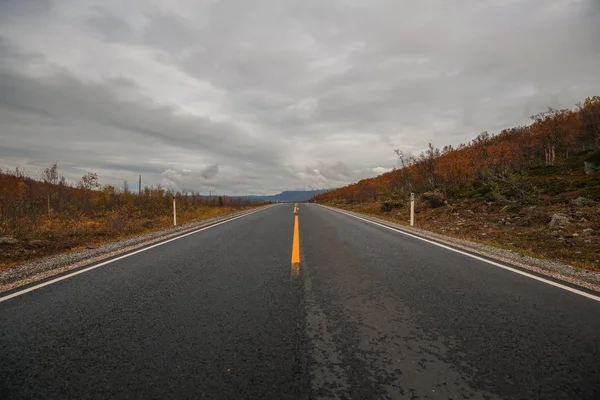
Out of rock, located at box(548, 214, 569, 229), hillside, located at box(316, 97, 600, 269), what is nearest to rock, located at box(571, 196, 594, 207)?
hillside, located at box(316, 97, 600, 269)

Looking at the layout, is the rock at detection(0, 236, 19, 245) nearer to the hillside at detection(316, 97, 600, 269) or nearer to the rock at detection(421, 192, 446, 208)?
the hillside at detection(316, 97, 600, 269)

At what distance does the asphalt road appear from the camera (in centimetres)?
201

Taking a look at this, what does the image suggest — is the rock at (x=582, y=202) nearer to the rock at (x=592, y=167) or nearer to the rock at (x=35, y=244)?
the rock at (x=592, y=167)

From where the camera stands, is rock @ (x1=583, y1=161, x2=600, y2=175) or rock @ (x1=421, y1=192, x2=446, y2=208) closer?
rock @ (x1=583, y1=161, x2=600, y2=175)

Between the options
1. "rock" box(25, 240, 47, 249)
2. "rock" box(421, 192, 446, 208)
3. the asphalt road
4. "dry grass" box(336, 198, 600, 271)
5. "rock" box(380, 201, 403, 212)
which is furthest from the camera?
"rock" box(380, 201, 403, 212)

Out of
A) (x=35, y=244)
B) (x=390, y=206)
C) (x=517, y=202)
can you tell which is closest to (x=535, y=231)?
(x=517, y=202)

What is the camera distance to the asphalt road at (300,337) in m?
2.01

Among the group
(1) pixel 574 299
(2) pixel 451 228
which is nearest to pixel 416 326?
(1) pixel 574 299

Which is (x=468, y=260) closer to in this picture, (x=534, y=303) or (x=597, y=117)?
(x=534, y=303)

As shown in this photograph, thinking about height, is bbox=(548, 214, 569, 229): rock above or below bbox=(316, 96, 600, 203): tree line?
below

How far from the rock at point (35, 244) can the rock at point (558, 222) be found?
A: 18.3 metres

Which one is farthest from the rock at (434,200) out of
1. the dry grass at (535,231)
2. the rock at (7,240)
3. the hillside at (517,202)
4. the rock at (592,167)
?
the rock at (7,240)

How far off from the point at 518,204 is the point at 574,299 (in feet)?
50.8

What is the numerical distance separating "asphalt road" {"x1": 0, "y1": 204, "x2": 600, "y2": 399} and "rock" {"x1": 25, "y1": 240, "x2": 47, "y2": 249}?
6844 mm
